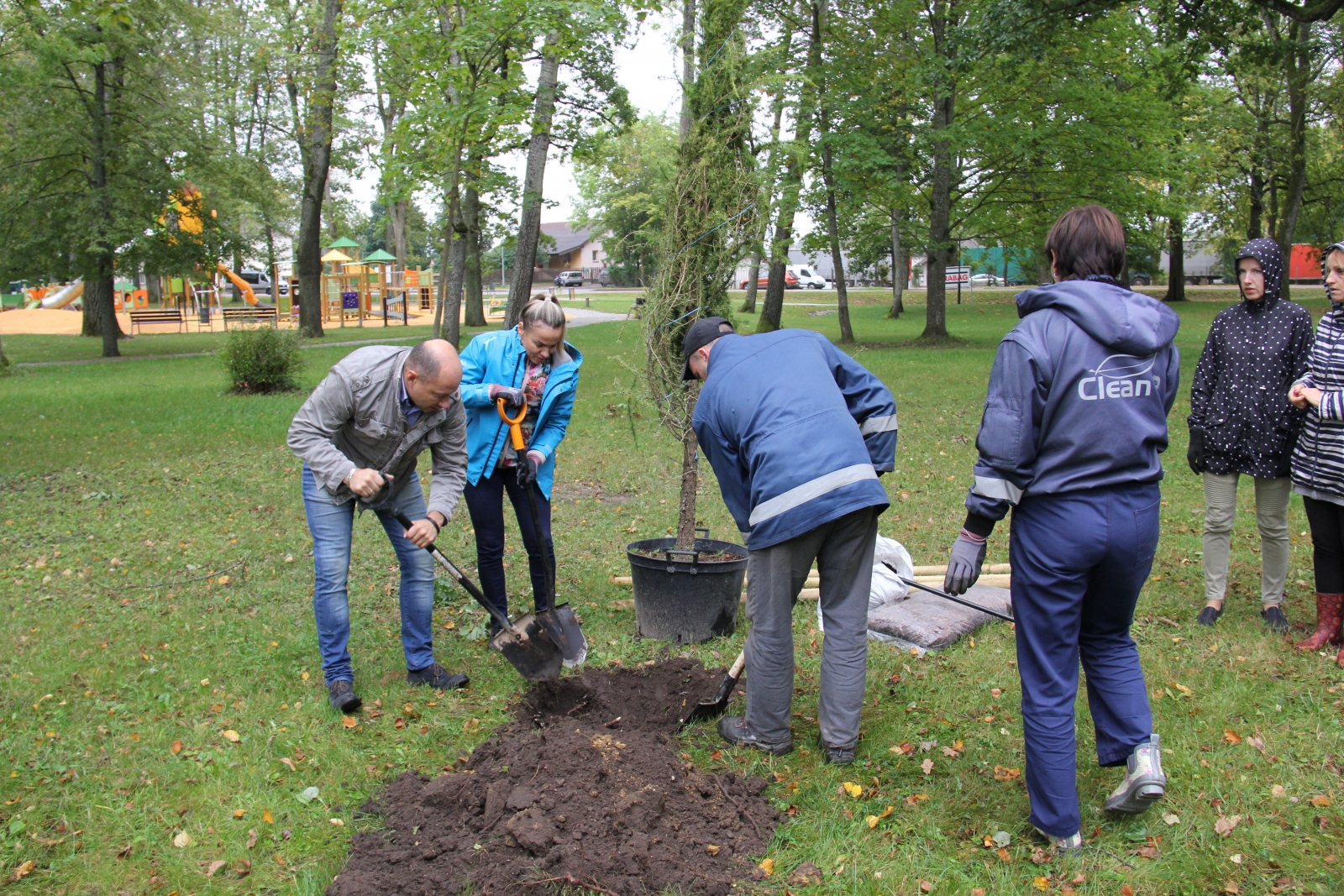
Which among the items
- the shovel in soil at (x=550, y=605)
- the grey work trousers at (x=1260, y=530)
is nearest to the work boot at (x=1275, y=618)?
the grey work trousers at (x=1260, y=530)

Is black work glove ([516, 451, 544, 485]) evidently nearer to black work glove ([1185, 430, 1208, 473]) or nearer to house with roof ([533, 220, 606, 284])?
black work glove ([1185, 430, 1208, 473])

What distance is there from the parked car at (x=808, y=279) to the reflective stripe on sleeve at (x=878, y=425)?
53.1m

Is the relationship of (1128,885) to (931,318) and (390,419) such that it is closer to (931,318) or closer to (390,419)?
(390,419)

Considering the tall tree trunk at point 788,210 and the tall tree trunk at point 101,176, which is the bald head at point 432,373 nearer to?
the tall tree trunk at point 788,210

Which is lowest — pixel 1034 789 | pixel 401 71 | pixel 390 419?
pixel 1034 789

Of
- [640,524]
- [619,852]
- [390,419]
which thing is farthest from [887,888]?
[640,524]

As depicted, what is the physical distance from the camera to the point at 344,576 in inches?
169

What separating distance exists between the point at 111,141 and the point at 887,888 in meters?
21.1

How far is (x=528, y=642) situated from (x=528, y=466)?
879 mm

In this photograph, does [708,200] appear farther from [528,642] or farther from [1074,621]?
[1074,621]

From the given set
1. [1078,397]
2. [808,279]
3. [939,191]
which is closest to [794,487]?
[1078,397]

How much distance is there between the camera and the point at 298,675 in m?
4.66

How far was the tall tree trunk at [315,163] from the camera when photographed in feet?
59.8

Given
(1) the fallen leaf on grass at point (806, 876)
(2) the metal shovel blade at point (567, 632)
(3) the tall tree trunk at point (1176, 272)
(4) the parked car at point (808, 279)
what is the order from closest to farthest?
(1) the fallen leaf on grass at point (806, 876)
(2) the metal shovel blade at point (567, 632)
(3) the tall tree trunk at point (1176, 272)
(4) the parked car at point (808, 279)
